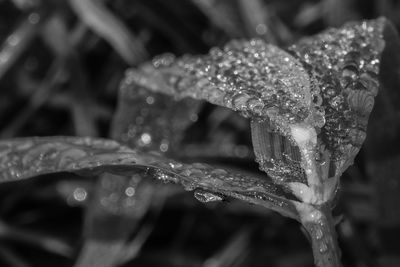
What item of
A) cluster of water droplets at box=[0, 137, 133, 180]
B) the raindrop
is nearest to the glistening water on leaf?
the raindrop

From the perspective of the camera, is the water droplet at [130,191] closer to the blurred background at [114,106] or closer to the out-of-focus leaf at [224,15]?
the blurred background at [114,106]

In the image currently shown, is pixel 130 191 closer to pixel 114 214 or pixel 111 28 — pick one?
pixel 114 214

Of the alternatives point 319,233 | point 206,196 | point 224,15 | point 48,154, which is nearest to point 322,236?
point 319,233

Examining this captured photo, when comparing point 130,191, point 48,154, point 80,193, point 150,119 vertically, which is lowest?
point 80,193

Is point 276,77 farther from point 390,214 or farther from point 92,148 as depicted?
point 390,214

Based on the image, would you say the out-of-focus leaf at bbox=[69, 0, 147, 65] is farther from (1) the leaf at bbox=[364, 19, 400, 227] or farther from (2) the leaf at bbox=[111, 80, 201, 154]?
(1) the leaf at bbox=[364, 19, 400, 227]

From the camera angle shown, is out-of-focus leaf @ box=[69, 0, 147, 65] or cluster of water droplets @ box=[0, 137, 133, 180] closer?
cluster of water droplets @ box=[0, 137, 133, 180]

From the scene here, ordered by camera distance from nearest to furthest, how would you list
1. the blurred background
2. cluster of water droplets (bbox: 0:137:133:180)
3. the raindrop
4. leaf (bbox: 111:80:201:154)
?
the raindrop, cluster of water droplets (bbox: 0:137:133:180), leaf (bbox: 111:80:201:154), the blurred background
